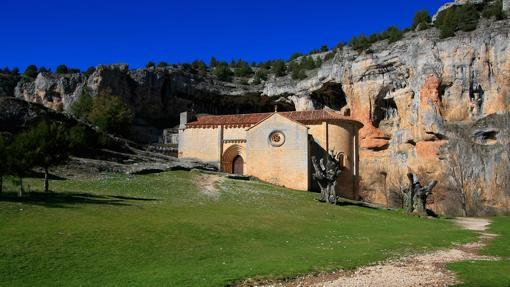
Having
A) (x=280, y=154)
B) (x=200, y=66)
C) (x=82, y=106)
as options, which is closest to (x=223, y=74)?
(x=200, y=66)

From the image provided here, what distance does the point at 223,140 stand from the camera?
58844 millimetres

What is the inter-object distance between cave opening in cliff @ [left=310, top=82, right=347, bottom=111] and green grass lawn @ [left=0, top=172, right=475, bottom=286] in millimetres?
43050

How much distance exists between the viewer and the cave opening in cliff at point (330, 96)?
74500 mm

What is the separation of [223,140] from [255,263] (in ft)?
146

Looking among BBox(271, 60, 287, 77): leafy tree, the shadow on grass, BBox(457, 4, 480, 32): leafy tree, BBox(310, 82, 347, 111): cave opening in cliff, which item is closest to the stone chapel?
BBox(310, 82, 347, 111): cave opening in cliff

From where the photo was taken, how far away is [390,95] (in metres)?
68.6

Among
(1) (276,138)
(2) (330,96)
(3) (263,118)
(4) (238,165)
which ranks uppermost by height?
(2) (330,96)

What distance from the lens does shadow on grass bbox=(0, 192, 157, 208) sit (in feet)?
74.1

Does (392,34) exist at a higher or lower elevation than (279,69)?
higher

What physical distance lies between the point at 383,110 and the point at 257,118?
2256 cm

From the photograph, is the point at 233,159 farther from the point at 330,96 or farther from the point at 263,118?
the point at 330,96

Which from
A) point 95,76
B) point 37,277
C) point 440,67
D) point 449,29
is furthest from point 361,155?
point 37,277

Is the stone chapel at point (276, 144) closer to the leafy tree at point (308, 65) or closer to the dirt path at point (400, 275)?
the leafy tree at point (308, 65)

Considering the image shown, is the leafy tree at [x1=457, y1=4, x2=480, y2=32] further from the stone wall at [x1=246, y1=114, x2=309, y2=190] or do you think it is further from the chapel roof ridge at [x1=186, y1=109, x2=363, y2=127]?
the stone wall at [x1=246, y1=114, x2=309, y2=190]
